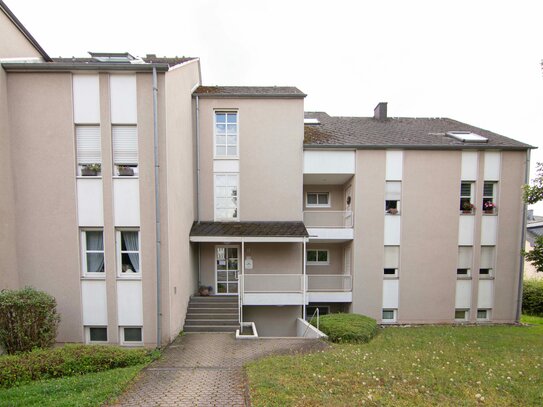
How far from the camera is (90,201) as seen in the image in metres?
8.64

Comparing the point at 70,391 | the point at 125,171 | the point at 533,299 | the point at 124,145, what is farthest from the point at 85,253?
the point at 533,299

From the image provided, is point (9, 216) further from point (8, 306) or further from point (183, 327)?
point (183, 327)

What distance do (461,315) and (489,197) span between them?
5.81 metres

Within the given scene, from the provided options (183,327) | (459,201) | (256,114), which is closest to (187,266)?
(183,327)

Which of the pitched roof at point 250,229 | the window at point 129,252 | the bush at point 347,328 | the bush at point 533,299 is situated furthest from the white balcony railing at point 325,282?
the bush at point 533,299

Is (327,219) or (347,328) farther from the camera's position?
(327,219)

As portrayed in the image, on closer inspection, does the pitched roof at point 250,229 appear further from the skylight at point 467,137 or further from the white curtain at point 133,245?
the skylight at point 467,137

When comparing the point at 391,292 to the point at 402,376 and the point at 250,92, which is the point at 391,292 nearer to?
the point at 402,376

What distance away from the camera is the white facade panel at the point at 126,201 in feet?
28.5

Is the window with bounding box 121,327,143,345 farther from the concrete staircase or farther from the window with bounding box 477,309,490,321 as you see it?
the window with bounding box 477,309,490,321

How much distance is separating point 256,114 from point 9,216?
9.56 metres

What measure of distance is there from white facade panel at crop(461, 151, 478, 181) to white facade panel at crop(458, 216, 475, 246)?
1.89m

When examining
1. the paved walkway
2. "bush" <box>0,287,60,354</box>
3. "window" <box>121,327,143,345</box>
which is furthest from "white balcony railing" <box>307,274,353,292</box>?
"bush" <box>0,287,60,354</box>

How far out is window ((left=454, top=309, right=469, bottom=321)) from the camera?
43.7 ft
